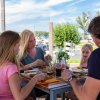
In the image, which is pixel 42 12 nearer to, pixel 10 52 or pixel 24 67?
pixel 24 67

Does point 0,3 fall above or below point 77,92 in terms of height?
above

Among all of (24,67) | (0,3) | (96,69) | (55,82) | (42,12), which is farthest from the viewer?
(42,12)

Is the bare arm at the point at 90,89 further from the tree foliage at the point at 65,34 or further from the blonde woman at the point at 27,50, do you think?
the tree foliage at the point at 65,34

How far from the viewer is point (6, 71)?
1.66 metres

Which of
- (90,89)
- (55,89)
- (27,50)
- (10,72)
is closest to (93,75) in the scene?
(90,89)

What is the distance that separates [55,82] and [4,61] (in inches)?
16.2

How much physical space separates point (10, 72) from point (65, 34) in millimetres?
9352

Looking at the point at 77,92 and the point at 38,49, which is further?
the point at 38,49

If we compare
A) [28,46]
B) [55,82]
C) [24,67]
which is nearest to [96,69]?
[55,82]

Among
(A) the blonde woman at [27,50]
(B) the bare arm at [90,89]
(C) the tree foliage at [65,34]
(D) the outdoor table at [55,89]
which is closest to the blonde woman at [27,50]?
(A) the blonde woman at [27,50]

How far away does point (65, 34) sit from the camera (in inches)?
429

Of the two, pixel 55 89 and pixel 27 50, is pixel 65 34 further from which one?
pixel 55 89

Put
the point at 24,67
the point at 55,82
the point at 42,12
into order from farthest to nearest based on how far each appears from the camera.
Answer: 1. the point at 42,12
2. the point at 24,67
3. the point at 55,82

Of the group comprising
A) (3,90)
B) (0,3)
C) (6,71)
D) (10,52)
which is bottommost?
(3,90)
